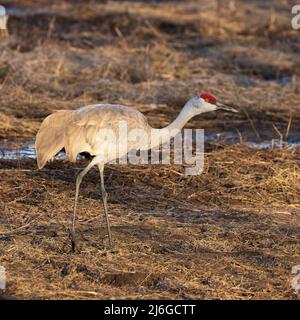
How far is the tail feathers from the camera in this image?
250 inches

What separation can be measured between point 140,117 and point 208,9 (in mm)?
10380

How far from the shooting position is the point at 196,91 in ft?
36.5

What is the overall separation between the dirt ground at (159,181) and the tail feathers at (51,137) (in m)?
0.56

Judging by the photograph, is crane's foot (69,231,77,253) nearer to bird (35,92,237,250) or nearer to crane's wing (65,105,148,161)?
bird (35,92,237,250)

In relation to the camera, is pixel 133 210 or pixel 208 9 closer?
pixel 133 210

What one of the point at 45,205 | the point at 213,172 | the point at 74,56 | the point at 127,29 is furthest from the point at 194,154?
the point at 127,29

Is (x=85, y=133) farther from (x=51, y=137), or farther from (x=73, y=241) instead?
(x=73, y=241)

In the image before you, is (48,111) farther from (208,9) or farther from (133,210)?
(208,9)

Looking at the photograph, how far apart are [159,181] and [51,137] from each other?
1.59m

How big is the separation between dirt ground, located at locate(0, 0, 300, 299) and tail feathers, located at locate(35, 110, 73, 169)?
22.1 inches

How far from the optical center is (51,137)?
6402 millimetres

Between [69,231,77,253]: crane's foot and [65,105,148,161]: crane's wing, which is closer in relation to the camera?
[69,231,77,253]: crane's foot

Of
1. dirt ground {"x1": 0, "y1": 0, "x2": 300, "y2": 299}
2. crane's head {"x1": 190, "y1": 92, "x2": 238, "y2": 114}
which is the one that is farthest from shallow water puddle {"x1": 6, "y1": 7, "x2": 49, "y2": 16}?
crane's head {"x1": 190, "y1": 92, "x2": 238, "y2": 114}

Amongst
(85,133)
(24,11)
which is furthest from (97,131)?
(24,11)
